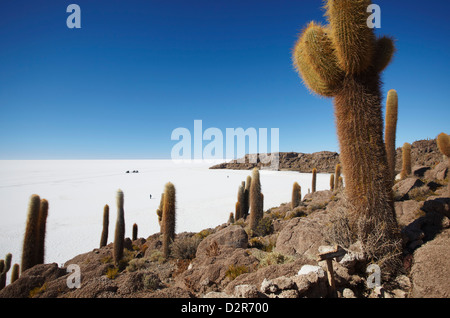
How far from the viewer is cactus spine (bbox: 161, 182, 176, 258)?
9898 millimetres

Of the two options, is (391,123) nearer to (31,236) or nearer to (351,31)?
(351,31)

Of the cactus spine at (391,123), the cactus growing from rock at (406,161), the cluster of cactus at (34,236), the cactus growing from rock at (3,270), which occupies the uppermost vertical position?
the cactus spine at (391,123)

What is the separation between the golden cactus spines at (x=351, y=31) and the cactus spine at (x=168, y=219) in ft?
29.5

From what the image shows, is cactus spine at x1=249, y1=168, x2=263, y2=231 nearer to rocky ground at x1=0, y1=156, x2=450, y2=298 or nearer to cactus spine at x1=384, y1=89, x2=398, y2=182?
rocky ground at x1=0, y1=156, x2=450, y2=298

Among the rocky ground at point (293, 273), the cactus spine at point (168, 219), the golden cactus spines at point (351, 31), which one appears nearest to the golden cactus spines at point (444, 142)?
the rocky ground at point (293, 273)

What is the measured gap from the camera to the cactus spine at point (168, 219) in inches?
390

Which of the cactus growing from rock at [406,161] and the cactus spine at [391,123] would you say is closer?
the cactus spine at [391,123]

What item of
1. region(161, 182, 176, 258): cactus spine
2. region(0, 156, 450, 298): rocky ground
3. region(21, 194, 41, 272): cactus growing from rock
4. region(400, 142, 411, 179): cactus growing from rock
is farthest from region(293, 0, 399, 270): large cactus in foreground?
region(400, 142, 411, 179): cactus growing from rock

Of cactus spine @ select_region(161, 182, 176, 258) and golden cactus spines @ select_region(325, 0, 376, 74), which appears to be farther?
cactus spine @ select_region(161, 182, 176, 258)

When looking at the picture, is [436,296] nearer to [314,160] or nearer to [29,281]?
[29,281]

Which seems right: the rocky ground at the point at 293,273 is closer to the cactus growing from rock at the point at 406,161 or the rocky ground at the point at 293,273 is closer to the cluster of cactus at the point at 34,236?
the cluster of cactus at the point at 34,236

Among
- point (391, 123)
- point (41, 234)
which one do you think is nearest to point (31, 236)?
point (41, 234)
